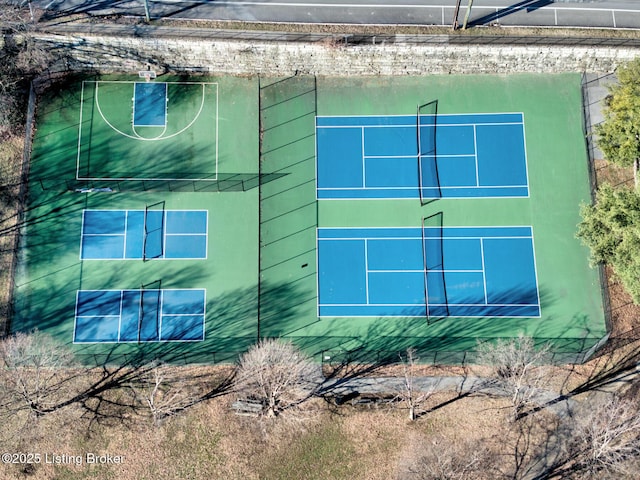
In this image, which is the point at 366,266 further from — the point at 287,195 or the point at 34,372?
the point at 34,372

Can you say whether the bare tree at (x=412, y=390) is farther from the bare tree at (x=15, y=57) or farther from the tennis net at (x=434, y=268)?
the bare tree at (x=15, y=57)

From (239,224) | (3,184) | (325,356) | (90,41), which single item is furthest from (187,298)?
(90,41)

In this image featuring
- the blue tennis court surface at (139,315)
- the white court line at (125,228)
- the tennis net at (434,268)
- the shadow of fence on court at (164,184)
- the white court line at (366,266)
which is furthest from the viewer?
the shadow of fence on court at (164,184)

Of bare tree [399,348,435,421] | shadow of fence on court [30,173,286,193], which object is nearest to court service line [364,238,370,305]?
bare tree [399,348,435,421]

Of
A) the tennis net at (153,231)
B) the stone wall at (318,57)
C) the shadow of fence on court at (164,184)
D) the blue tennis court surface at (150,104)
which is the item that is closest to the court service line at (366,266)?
the shadow of fence on court at (164,184)

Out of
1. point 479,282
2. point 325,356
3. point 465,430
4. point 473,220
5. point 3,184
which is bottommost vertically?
point 465,430

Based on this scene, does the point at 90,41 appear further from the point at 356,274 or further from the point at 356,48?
the point at 356,274
